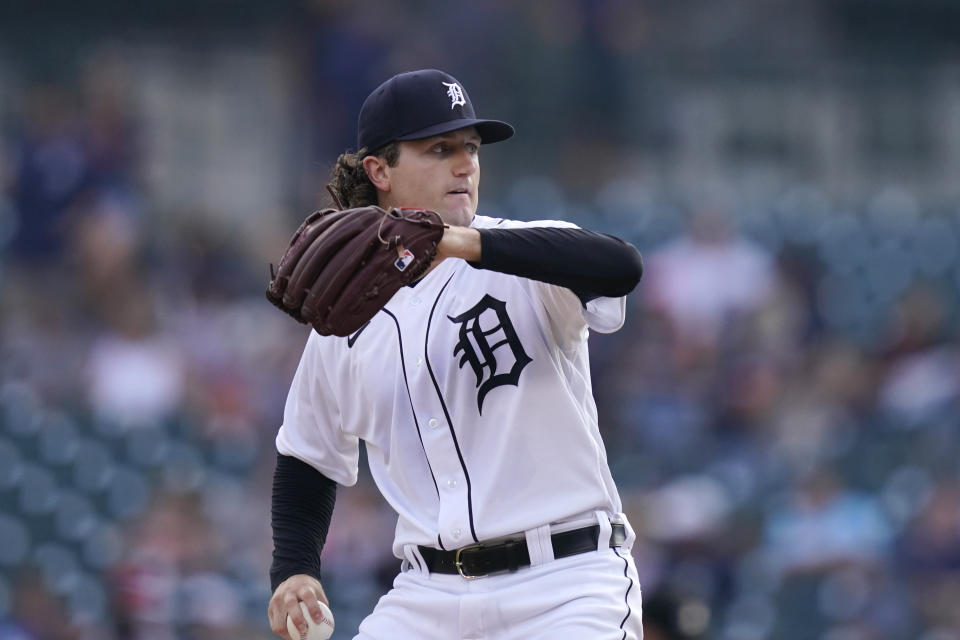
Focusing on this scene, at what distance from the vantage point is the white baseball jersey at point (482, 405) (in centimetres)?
307

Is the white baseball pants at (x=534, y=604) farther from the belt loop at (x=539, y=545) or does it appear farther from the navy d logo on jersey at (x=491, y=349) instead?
the navy d logo on jersey at (x=491, y=349)

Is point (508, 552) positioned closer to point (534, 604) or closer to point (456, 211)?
point (534, 604)

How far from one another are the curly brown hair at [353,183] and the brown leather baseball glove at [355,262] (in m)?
0.66

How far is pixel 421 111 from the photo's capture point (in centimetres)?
333

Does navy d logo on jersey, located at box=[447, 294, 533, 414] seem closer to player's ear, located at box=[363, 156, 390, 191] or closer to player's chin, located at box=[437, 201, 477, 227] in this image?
player's chin, located at box=[437, 201, 477, 227]

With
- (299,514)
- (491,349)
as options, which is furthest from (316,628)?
(491,349)

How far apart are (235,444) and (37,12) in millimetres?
4350

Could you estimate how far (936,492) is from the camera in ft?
23.4

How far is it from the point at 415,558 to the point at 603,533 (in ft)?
1.33

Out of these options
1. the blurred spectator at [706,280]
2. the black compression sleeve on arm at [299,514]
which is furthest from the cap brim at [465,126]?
the blurred spectator at [706,280]

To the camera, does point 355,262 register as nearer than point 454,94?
Yes

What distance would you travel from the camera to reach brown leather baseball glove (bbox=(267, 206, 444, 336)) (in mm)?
2777

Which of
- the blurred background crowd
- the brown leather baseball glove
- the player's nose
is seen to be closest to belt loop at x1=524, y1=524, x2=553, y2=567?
the brown leather baseball glove

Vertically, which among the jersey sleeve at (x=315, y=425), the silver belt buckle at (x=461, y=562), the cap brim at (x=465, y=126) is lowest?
the silver belt buckle at (x=461, y=562)
